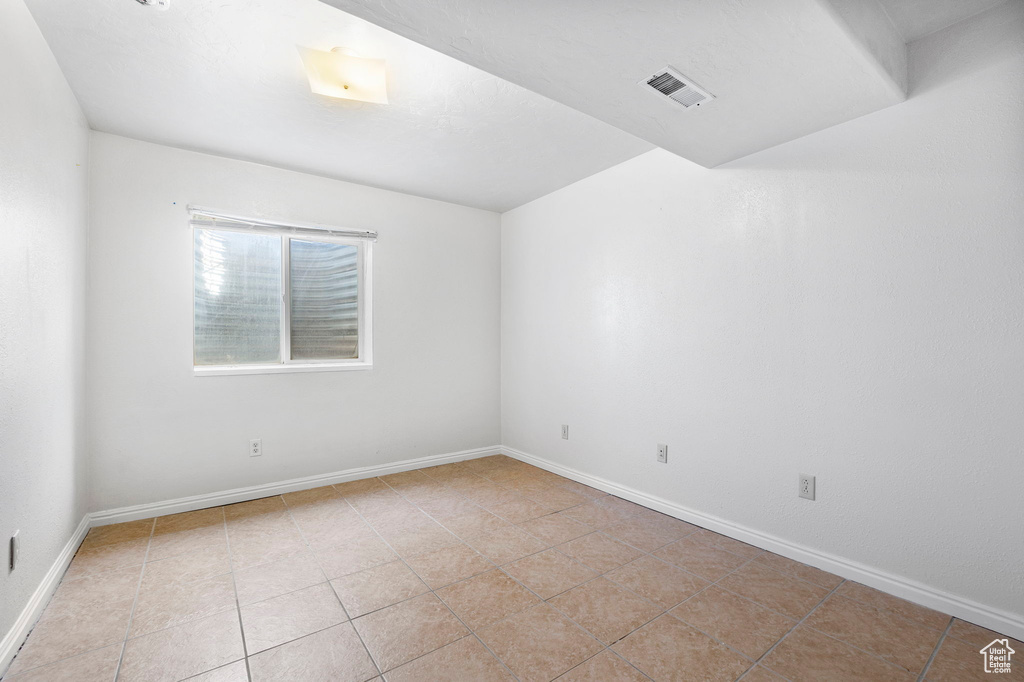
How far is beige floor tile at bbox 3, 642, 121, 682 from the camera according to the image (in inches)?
59.4

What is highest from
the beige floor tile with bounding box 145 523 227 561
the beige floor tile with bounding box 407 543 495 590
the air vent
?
the air vent

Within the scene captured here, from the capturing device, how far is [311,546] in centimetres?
248

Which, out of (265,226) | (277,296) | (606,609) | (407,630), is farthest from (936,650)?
(265,226)

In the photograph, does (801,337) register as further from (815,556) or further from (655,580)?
(655,580)

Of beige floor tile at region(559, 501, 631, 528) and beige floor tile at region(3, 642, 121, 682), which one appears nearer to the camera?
beige floor tile at region(3, 642, 121, 682)

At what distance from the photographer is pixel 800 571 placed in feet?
7.20

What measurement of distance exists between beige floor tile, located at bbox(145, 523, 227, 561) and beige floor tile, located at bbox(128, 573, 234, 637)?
356mm

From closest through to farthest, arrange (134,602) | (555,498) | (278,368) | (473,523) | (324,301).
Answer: (134,602), (473,523), (555,498), (278,368), (324,301)

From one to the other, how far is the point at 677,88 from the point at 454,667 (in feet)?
7.53

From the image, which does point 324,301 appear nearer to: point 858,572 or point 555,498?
point 555,498

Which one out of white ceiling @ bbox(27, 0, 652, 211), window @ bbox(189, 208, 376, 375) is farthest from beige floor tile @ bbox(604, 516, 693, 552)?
white ceiling @ bbox(27, 0, 652, 211)

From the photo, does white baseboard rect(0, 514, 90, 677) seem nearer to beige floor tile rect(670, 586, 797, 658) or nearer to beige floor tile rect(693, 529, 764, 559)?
beige floor tile rect(670, 586, 797, 658)

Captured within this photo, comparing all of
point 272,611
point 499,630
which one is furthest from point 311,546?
point 499,630

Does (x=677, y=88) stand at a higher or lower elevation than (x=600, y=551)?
higher
